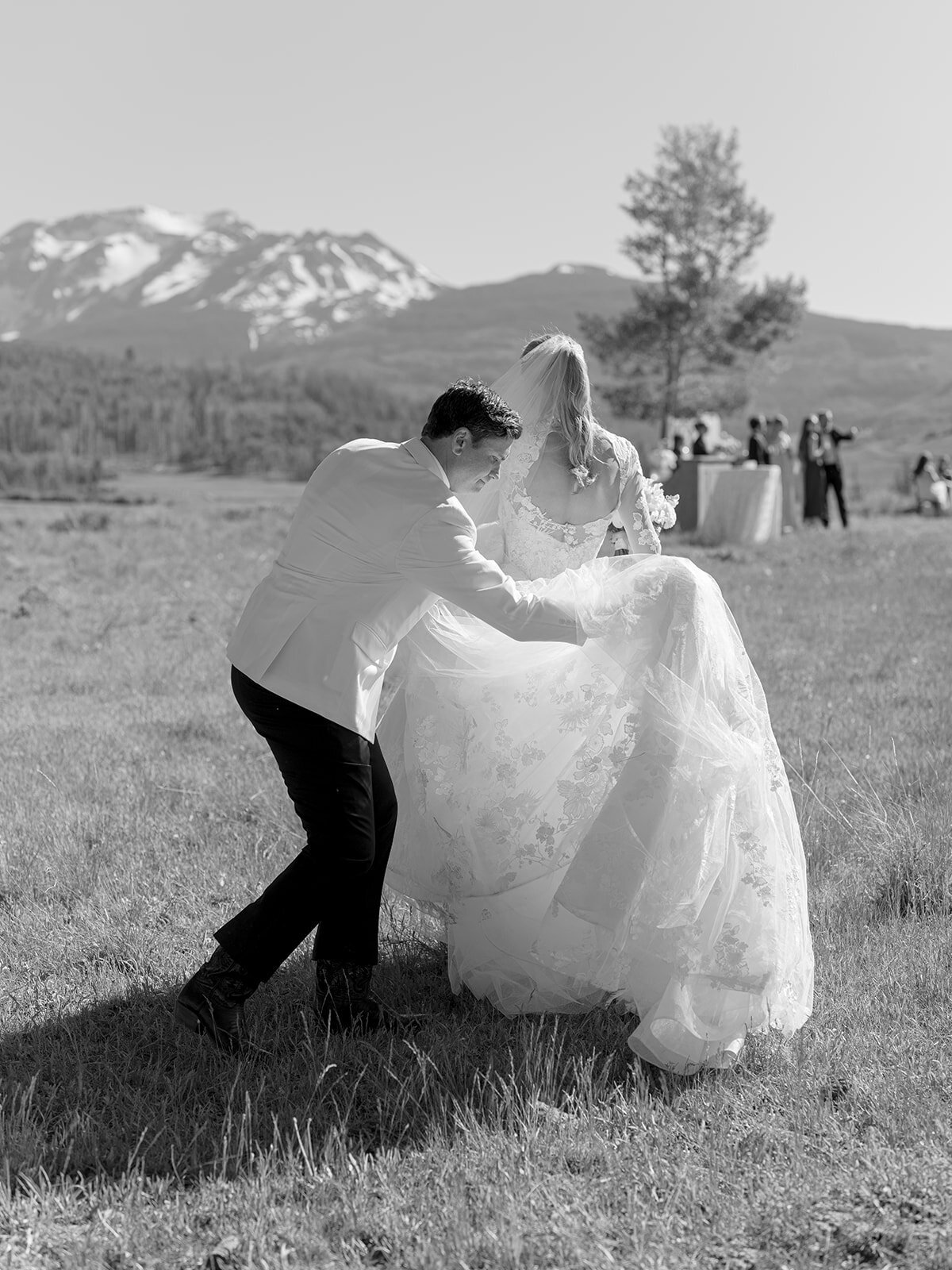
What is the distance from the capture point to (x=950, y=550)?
19281 mm

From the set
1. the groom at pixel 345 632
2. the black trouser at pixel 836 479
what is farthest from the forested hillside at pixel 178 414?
the groom at pixel 345 632

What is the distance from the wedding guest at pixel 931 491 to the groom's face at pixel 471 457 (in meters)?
28.9

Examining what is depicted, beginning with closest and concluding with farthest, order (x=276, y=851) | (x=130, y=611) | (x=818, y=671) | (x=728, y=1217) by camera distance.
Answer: (x=728, y=1217) → (x=276, y=851) → (x=818, y=671) → (x=130, y=611)

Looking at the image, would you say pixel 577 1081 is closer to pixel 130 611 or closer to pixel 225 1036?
pixel 225 1036

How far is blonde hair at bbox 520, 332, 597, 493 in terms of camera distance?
434cm

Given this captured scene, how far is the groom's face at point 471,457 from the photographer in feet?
11.6

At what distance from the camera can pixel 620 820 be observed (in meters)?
3.75

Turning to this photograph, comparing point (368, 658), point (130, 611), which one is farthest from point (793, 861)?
point (130, 611)

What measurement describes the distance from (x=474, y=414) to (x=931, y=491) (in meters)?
29.5

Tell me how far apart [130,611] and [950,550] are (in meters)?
12.7

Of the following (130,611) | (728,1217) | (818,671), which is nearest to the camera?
(728,1217)

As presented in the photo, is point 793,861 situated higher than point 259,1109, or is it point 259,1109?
point 793,861

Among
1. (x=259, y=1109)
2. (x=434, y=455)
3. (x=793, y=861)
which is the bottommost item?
(x=259, y=1109)

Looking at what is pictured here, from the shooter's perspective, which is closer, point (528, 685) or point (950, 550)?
point (528, 685)
